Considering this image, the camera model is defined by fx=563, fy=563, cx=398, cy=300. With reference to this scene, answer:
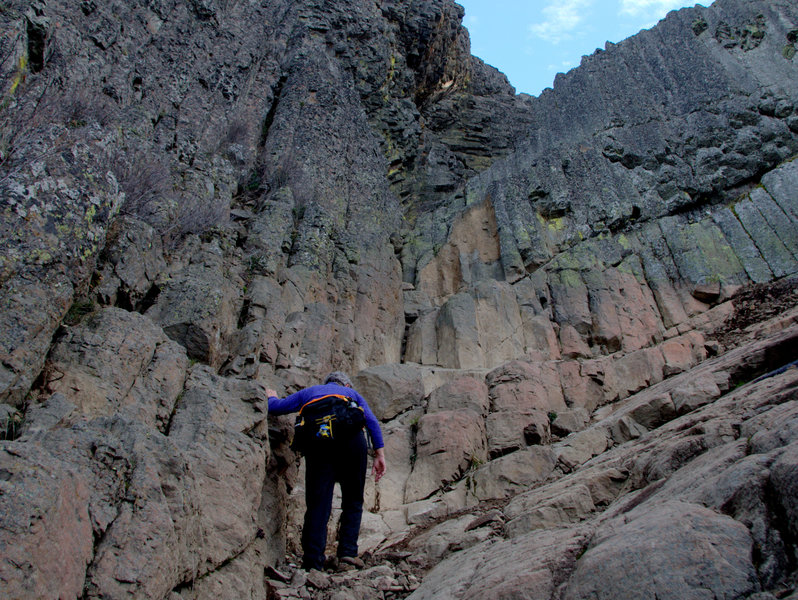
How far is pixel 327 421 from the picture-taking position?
6316 millimetres

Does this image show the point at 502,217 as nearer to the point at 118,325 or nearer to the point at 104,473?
the point at 118,325

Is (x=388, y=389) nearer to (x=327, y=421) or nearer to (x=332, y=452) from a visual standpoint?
(x=332, y=452)

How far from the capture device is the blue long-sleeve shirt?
668 cm

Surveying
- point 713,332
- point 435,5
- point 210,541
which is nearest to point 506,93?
point 435,5

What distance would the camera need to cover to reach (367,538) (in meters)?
7.50

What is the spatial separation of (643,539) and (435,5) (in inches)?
1146

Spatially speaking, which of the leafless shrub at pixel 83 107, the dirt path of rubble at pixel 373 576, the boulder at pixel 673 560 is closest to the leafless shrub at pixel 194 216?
the leafless shrub at pixel 83 107

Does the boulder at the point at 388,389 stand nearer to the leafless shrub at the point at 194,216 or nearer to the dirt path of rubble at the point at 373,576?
the dirt path of rubble at the point at 373,576

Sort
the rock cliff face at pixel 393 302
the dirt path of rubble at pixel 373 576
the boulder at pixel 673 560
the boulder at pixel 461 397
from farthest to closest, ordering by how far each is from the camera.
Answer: the boulder at pixel 461 397, the dirt path of rubble at pixel 373 576, the rock cliff face at pixel 393 302, the boulder at pixel 673 560

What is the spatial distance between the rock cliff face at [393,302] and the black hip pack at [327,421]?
20.1 inches

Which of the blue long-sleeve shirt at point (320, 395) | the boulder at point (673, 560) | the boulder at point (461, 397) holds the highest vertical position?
the boulder at point (461, 397)

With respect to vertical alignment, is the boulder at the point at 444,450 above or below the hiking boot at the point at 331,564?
above

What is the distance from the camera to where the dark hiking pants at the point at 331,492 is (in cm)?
598

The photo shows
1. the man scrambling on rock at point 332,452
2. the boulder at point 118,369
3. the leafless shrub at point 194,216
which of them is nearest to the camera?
the boulder at point 118,369
